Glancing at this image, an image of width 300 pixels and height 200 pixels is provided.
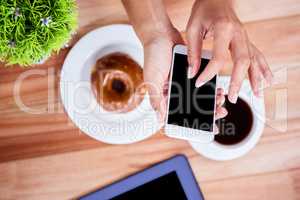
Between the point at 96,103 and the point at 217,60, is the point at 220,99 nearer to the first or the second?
the point at 217,60

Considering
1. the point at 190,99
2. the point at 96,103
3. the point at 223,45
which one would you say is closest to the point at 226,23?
the point at 223,45

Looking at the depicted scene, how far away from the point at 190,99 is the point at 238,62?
10cm

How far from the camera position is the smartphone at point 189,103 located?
644 millimetres

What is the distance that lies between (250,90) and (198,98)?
0.44 ft

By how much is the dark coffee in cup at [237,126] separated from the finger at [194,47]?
5.9 inches

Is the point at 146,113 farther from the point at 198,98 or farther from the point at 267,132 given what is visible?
the point at 267,132

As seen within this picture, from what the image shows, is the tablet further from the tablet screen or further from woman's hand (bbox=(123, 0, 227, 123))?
woman's hand (bbox=(123, 0, 227, 123))

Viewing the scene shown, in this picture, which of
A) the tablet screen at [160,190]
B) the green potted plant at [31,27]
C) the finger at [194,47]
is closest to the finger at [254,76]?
the finger at [194,47]

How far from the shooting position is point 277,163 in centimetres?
76

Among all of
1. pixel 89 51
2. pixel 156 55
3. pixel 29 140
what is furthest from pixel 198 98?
pixel 29 140

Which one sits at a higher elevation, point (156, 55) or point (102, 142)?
point (156, 55)

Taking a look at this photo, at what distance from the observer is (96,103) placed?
0.74 meters

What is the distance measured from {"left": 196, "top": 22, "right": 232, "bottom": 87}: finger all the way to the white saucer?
145 mm

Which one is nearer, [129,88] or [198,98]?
[198,98]
